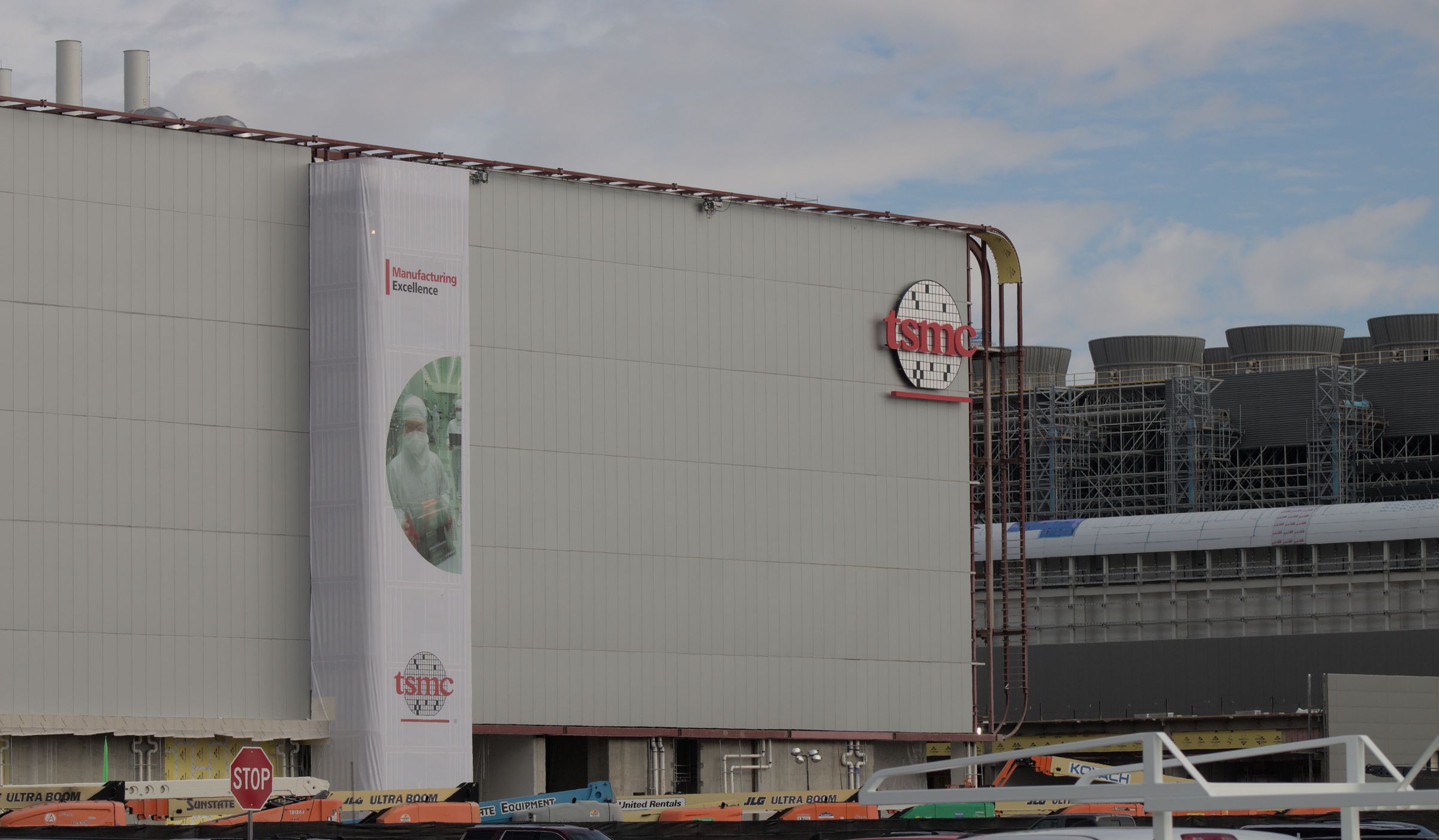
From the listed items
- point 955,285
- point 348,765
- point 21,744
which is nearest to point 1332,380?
point 955,285

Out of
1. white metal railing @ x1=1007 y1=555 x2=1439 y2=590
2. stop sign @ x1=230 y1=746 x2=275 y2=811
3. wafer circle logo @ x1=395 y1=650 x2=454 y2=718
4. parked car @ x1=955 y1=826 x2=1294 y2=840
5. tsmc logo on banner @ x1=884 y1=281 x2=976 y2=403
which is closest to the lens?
parked car @ x1=955 y1=826 x2=1294 y2=840

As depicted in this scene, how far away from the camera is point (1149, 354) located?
11731cm

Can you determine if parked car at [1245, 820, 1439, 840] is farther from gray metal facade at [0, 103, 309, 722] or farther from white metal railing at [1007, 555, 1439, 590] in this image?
white metal railing at [1007, 555, 1439, 590]

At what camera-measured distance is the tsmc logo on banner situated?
59.7 m

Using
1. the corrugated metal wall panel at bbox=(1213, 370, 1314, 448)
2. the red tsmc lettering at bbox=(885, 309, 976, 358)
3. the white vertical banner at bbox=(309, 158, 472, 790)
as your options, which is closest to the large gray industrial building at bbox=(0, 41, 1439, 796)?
the red tsmc lettering at bbox=(885, 309, 976, 358)

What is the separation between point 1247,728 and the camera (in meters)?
78.4

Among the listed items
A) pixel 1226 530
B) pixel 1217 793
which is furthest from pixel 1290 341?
pixel 1217 793

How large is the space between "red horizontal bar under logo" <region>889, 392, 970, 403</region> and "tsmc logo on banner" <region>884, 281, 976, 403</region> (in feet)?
0.06

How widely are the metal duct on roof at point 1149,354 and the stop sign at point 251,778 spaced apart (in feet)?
302

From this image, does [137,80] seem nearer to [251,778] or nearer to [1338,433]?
[251,778]

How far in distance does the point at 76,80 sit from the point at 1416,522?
58506 mm

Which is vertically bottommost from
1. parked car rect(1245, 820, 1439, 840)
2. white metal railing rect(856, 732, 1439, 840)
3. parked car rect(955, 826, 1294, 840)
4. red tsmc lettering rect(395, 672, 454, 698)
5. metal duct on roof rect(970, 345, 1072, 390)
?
parked car rect(1245, 820, 1439, 840)

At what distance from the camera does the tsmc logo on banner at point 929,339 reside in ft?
196

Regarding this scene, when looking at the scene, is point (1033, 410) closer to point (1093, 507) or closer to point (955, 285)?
point (1093, 507)
